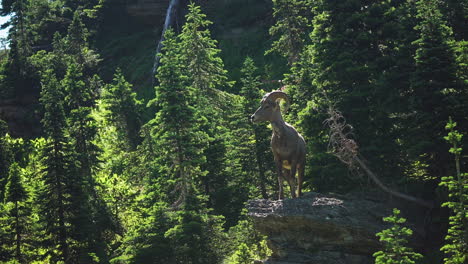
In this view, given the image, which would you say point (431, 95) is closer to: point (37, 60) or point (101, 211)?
point (101, 211)

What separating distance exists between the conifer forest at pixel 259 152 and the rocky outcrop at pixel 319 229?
434 millimetres

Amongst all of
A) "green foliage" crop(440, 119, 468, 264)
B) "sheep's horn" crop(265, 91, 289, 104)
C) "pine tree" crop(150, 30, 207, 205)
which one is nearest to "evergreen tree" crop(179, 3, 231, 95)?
"pine tree" crop(150, 30, 207, 205)

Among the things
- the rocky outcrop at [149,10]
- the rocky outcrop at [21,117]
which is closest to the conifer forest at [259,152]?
the rocky outcrop at [21,117]

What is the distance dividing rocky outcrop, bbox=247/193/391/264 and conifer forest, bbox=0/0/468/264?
0.43 m

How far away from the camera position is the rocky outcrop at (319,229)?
14.4m

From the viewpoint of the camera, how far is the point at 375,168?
17.5 meters

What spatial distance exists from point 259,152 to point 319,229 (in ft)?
37.9

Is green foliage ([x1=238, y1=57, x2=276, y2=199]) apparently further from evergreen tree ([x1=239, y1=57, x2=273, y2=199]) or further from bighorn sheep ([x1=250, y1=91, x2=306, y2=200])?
bighorn sheep ([x1=250, y1=91, x2=306, y2=200])

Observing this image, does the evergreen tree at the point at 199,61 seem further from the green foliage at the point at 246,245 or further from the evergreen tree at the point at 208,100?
the green foliage at the point at 246,245

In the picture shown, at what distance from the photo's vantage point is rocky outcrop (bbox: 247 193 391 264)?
1439 cm

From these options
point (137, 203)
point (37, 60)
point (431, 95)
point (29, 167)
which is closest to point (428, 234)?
point (431, 95)

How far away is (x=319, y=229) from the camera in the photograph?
48.0 ft

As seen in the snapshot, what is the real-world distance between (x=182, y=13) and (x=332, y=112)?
5063cm

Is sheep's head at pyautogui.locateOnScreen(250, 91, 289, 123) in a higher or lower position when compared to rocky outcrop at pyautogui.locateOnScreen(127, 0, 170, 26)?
lower
